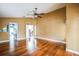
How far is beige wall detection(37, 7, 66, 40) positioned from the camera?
314 centimetres

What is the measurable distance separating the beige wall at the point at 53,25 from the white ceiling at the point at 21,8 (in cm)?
18

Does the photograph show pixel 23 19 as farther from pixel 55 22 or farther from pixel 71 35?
pixel 71 35

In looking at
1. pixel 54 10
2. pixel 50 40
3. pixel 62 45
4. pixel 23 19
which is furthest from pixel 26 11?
pixel 62 45

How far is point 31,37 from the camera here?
318 cm

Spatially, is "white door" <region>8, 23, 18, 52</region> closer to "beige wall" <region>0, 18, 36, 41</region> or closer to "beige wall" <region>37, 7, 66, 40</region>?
"beige wall" <region>0, 18, 36, 41</region>

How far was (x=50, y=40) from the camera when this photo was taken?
3.22m

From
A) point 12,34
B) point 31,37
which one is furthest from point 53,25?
point 12,34

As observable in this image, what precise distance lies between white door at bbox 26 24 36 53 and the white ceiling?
33cm

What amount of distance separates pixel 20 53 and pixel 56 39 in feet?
3.01

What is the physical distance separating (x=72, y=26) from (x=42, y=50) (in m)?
0.94

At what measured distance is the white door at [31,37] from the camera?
3.15 m

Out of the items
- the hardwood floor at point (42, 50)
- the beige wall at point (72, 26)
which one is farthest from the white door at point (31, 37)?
the beige wall at point (72, 26)

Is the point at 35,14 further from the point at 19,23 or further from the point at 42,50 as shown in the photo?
the point at 42,50

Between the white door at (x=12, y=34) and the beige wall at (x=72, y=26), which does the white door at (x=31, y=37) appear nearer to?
the white door at (x=12, y=34)
